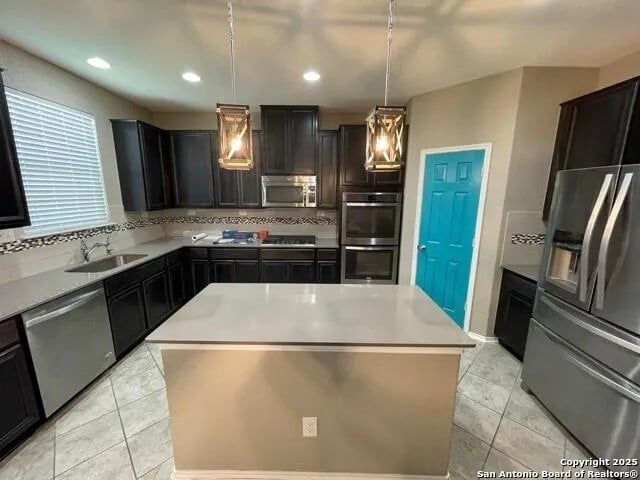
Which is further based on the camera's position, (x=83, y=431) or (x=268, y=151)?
(x=268, y=151)

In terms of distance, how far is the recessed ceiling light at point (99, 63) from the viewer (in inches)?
92.3

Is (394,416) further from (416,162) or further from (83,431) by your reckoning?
(416,162)

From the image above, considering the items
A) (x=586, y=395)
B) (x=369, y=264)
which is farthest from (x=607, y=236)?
(x=369, y=264)

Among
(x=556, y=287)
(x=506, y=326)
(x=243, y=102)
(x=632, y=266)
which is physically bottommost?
(x=506, y=326)

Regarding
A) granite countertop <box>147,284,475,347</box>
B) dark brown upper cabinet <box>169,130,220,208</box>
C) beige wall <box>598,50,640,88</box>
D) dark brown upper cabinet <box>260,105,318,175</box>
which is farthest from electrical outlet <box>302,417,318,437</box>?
beige wall <box>598,50,640,88</box>

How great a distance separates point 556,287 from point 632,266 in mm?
505

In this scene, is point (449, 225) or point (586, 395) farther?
point (449, 225)

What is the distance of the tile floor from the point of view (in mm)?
1605

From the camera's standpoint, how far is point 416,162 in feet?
10.9

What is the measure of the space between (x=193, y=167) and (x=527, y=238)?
423 cm

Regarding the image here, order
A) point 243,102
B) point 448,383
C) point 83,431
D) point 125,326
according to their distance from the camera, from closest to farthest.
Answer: point 448,383 → point 83,431 → point 125,326 → point 243,102

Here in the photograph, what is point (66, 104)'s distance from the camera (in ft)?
8.55

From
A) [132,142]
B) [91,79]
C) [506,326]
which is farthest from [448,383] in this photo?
[91,79]

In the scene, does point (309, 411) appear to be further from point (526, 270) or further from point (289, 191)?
point (289, 191)
